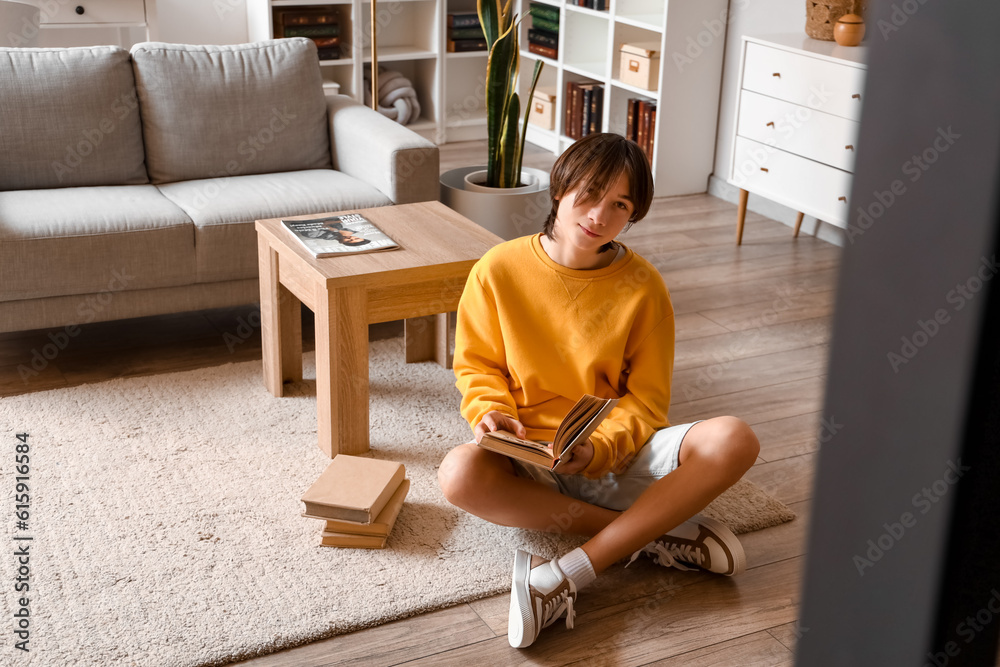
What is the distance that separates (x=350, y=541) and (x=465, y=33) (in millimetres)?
3901

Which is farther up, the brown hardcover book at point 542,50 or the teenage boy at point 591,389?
the brown hardcover book at point 542,50

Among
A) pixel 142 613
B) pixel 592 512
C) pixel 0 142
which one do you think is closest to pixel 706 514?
pixel 592 512

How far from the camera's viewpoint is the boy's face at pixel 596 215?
1703mm

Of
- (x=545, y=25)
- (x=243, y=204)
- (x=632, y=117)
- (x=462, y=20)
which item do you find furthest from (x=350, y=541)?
(x=462, y=20)

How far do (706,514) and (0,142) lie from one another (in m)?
2.14

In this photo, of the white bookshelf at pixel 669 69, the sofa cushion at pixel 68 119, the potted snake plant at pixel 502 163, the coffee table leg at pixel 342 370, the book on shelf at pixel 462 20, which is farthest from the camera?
the book on shelf at pixel 462 20

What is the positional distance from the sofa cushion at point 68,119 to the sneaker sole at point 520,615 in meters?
1.91

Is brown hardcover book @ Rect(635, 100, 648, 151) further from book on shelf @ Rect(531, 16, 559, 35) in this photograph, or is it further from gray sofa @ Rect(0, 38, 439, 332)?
gray sofa @ Rect(0, 38, 439, 332)

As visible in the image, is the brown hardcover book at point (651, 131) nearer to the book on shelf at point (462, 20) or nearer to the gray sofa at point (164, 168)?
the book on shelf at point (462, 20)

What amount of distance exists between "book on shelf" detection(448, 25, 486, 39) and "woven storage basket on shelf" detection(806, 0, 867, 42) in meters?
2.19

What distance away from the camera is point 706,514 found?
1985 millimetres

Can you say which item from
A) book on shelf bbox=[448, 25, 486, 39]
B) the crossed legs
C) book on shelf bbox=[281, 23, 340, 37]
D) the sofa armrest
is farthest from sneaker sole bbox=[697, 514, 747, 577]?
book on shelf bbox=[448, 25, 486, 39]

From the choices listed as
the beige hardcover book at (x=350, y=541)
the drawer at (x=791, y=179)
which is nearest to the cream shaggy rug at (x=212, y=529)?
the beige hardcover book at (x=350, y=541)

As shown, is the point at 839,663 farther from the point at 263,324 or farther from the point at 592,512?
the point at 263,324
